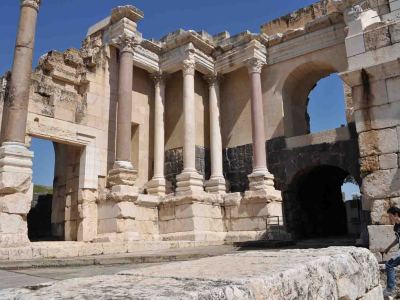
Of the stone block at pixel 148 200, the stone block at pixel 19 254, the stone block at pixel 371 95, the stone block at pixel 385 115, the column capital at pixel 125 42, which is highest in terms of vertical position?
the column capital at pixel 125 42

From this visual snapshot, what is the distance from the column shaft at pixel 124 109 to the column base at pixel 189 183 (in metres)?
2.06

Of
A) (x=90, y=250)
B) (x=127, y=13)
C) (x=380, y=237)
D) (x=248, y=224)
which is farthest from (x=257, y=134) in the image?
(x=380, y=237)

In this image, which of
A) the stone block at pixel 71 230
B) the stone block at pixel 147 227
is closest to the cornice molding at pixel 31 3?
the stone block at pixel 71 230

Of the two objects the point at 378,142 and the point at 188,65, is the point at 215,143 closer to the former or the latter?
the point at 188,65

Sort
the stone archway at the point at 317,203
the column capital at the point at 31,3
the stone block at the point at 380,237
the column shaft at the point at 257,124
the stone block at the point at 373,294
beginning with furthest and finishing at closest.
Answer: the stone archway at the point at 317,203 < the column shaft at the point at 257,124 < the column capital at the point at 31,3 < the stone block at the point at 380,237 < the stone block at the point at 373,294

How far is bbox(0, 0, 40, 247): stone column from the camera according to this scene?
908 cm

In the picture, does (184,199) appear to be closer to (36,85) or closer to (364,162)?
(36,85)

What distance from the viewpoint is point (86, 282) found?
1.98 m

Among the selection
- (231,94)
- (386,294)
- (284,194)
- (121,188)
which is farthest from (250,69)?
(386,294)

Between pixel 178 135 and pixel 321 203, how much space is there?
6643mm

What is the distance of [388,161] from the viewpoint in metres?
5.75

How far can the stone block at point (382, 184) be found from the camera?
5639 millimetres

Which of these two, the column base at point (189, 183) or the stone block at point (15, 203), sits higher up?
the column base at point (189, 183)

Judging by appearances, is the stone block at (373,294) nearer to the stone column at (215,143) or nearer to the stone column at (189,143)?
the stone column at (189,143)
